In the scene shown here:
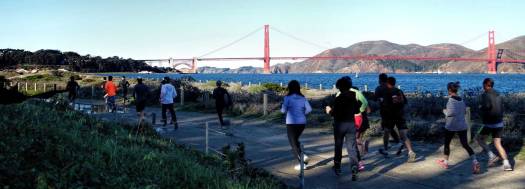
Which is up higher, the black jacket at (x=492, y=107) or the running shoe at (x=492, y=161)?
the black jacket at (x=492, y=107)

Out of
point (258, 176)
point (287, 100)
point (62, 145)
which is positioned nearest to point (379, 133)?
point (287, 100)

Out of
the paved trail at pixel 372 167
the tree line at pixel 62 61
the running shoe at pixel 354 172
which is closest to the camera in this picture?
the paved trail at pixel 372 167

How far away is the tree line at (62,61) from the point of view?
106300mm

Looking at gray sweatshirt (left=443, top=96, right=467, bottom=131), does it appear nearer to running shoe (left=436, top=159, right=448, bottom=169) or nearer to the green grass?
running shoe (left=436, top=159, right=448, bottom=169)

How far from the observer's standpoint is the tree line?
106300mm

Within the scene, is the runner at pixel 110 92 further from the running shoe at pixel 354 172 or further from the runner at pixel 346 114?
the running shoe at pixel 354 172

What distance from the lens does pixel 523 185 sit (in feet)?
25.4

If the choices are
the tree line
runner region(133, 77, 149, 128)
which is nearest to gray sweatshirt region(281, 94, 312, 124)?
runner region(133, 77, 149, 128)

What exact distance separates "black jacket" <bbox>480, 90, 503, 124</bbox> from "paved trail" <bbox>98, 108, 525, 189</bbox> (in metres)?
0.84

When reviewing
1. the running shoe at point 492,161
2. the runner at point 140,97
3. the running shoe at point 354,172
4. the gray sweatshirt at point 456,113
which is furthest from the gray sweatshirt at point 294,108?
the runner at point 140,97

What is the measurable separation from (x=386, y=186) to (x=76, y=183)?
4362 mm

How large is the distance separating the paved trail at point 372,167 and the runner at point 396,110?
1.22ft

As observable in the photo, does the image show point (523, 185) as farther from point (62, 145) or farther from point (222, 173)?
point (62, 145)

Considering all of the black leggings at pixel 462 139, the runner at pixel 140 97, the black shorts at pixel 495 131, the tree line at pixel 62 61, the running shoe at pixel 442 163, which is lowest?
the running shoe at pixel 442 163
